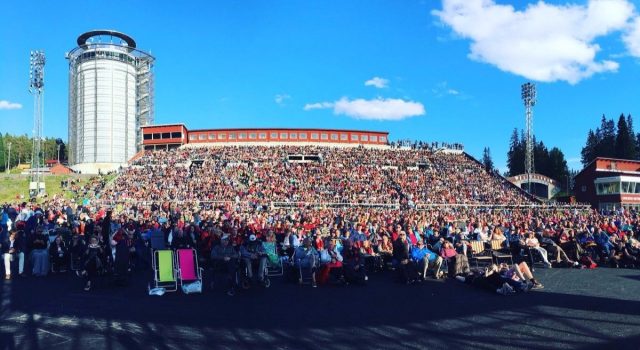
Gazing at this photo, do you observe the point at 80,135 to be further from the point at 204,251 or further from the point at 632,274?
the point at 632,274

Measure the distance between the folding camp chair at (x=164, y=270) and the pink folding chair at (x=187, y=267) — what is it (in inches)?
6.3

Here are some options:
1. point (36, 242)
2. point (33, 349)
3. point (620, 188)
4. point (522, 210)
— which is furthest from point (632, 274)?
point (620, 188)

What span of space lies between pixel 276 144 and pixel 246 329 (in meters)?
50.6

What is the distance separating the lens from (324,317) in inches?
310

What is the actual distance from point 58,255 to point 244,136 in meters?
45.8

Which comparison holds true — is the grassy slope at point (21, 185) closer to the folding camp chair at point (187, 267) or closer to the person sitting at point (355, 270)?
the folding camp chair at point (187, 267)

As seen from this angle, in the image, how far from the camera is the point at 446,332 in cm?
695

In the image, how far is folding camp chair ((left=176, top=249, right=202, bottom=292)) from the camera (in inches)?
401

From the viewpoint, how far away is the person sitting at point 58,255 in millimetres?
12391

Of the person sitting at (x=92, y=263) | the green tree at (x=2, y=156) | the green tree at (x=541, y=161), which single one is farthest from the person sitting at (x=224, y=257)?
the green tree at (x=2, y=156)

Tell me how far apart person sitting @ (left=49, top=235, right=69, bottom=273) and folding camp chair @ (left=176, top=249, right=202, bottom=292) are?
454cm

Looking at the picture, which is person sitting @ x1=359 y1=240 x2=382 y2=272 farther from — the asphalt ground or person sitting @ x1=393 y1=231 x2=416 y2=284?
the asphalt ground

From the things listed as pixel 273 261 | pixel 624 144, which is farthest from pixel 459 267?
pixel 624 144

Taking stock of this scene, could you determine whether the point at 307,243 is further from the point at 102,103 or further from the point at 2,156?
the point at 2,156
